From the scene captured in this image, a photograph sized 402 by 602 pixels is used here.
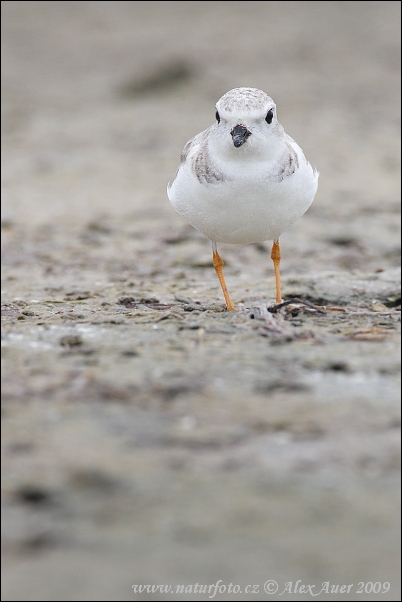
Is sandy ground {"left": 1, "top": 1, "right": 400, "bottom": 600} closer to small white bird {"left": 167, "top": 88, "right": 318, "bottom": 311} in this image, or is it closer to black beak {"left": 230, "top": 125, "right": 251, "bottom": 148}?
small white bird {"left": 167, "top": 88, "right": 318, "bottom": 311}

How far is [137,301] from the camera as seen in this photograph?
6359mm

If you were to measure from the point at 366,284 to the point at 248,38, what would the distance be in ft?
32.1

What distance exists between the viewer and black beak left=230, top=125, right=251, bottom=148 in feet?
16.8

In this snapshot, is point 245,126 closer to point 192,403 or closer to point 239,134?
point 239,134

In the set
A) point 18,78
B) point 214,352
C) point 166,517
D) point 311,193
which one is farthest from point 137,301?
point 18,78

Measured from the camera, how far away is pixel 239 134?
517 cm

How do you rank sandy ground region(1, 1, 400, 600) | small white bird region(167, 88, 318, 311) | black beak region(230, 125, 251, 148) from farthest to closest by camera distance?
small white bird region(167, 88, 318, 311) → black beak region(230, 125, 251, 148) → sandy ground region(1, 1, 400, 600)

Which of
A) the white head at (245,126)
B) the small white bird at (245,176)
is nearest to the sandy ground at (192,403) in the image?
the small white bird at (245,176)

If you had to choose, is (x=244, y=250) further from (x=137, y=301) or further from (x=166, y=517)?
(x=166, y=517)

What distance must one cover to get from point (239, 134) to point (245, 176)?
26cm

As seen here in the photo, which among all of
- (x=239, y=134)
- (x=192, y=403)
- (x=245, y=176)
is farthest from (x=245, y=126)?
(x=192, y=403)

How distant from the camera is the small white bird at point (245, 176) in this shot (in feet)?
17.2

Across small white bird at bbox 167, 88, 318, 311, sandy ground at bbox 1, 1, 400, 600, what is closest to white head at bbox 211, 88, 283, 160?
small white bird at bbox 167, 88, 318, 311

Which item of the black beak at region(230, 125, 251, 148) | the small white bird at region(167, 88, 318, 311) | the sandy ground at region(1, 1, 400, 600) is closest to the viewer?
the sandy ground at region(1, 1, 400, 600)
